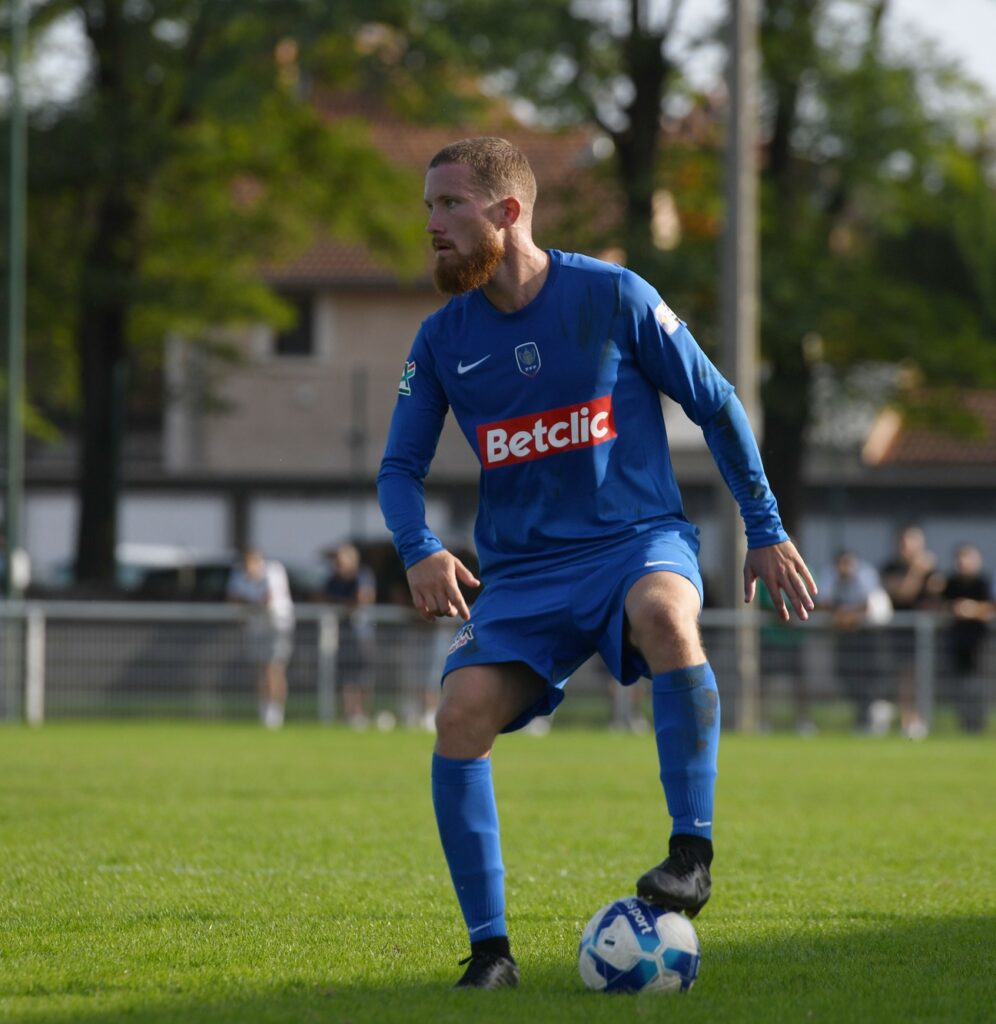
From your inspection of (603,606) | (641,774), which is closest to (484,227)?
(603,606)

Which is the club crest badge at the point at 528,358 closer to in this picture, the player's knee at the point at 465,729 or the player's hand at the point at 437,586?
the player's hand at the point at 437,586

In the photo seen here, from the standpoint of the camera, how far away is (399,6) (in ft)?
80.9

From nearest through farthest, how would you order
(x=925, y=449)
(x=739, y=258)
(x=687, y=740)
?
(x=687, y=740) < (x=739, y=258) < (x=925, y=449)

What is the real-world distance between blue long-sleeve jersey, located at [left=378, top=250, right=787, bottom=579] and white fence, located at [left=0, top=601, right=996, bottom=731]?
14.5m

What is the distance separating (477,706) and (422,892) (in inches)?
86.1

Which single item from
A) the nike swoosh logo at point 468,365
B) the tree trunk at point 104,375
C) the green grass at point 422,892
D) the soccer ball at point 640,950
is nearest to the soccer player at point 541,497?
the nike swoosh logo at point 468,365

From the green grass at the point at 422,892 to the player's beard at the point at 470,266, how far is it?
1.81 m

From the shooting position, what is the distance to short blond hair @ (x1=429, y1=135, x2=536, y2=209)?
525 cm

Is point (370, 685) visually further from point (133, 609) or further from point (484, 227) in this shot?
point (484, 227)

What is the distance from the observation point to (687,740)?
5.06 m

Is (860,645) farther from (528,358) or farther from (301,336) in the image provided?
(301,336)

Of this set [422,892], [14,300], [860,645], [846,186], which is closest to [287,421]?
[14,300]

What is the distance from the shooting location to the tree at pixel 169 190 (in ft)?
85.9

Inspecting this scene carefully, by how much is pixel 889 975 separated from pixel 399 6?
20817mm
